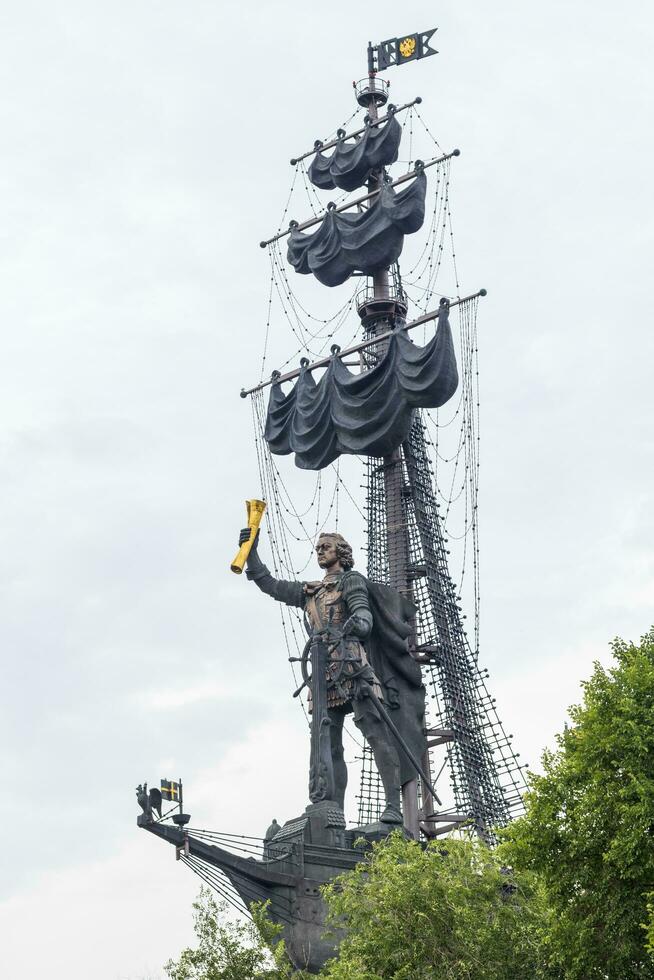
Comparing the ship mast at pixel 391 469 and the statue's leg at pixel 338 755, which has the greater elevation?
the ship mast at pixel 391 469

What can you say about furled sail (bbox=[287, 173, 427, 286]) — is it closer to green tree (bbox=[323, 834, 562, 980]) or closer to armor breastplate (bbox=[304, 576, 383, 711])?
armor breastplate (bbox=[304, 576, 383, 711])

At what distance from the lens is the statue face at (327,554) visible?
35.0 m

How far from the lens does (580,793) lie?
77.7ft

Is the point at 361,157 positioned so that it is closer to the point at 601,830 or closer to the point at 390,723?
the point at 390,723

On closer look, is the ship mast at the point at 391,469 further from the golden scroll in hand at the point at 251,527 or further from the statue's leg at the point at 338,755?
the golden scroll in hand at the point at 251,527

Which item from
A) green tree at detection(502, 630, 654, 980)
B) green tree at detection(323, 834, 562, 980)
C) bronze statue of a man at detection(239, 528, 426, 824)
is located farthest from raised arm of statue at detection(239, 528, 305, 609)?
green tree at detection(502, 630, 654, 980)

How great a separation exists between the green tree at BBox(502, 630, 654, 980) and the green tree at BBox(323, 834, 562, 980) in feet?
2.79

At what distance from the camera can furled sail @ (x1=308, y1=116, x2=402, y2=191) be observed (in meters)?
44.1

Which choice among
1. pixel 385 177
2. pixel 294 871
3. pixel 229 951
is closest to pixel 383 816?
pixel 294 871

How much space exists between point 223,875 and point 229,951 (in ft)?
6.75

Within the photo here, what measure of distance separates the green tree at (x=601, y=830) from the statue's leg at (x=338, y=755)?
9.27 meters

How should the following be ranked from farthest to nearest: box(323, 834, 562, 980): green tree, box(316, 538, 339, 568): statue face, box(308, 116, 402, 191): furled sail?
box(308, 116, 402, 191): furled sail → box(316, 538, 339, 568): statue face → box(323, 834, 562, 980): green tree

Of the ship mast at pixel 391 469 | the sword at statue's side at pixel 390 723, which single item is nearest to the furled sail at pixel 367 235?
the ship mast at pixel 391 469

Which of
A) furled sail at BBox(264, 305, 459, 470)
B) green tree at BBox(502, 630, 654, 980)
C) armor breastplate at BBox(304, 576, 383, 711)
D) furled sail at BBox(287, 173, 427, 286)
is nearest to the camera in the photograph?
green tree at BBox(502, 630, 654, 980)
